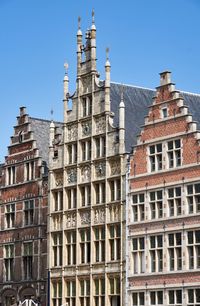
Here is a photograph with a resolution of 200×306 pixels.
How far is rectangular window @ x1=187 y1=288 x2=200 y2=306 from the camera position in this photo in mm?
45281

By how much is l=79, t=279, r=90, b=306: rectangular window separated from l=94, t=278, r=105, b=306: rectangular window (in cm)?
60

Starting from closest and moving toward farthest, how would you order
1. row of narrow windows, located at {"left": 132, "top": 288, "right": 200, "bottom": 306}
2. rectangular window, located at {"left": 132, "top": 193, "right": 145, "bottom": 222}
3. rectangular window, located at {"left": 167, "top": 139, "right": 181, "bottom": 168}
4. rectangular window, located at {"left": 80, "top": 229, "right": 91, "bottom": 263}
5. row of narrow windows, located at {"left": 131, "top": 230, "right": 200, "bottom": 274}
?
row of narrow windows, located at {"left": 132, "top": 288, "right": 200, "bottom": 306}, row of narrow windows, located at {"left": 131, "top": 230, "right": 200, "bottom": 274}, rectangular window, located at {"left": 167, "top": 139, "right": 181, "bottom": 168}, rectangular window, located at {"left": 132, "top": 193, "right": 145, "bottom": 222}, rectangular window, located at {"left": 80, "top": 229, "right": 91, "bottom": 263}

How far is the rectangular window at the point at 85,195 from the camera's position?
52719 mm

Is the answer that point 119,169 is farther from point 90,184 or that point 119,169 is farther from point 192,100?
point 192,100

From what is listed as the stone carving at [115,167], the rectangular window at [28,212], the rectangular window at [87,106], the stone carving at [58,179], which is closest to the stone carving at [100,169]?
the stone carving at [115,167]

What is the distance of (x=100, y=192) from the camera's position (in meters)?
51.9

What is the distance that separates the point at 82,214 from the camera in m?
53.0

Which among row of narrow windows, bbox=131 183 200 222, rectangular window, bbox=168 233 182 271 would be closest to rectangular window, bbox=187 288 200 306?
rectangular window, bbox=168 233 182 271

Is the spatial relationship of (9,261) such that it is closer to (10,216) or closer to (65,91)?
(10,216)

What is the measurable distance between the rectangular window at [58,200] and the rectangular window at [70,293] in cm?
455

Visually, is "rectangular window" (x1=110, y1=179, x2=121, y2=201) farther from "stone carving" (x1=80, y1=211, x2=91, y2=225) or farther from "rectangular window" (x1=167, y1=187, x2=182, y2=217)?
"rectangular window" (x1=167, y1=187, x2=182, y2=217)

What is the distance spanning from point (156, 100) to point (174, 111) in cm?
154

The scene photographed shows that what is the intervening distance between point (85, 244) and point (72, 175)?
4379 millimetres

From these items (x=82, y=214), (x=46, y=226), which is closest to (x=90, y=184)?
(x=82, y=214)
